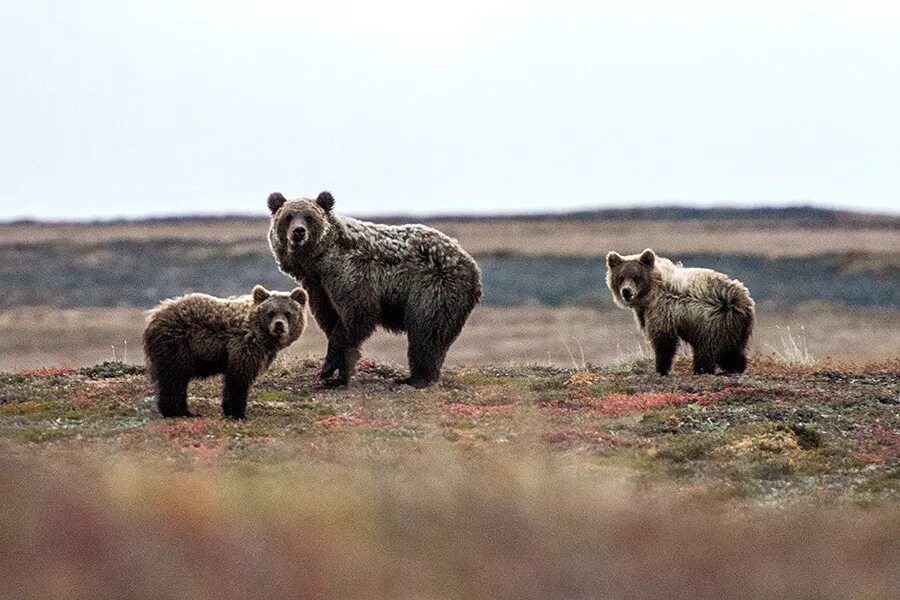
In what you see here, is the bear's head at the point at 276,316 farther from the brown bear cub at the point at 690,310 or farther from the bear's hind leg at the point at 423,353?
the brown bear cub at the point at 690,310

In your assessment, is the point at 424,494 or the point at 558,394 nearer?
the point at 424,494

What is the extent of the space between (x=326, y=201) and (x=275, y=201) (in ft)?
2.04

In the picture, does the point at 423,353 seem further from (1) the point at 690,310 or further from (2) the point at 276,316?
(1) the point at 690,310

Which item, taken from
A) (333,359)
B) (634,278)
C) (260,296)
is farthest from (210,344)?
(634,278)

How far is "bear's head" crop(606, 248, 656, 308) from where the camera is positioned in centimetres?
1892

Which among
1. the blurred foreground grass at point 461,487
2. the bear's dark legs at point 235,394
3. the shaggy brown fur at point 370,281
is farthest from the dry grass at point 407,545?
the shaggy brown fur at point 370,281

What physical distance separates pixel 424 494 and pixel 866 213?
240ft

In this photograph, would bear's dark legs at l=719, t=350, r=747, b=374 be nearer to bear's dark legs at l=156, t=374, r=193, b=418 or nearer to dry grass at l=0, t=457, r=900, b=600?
bear's dark legs at l=156, t=374, r=193, b=418

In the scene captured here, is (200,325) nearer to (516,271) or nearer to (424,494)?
(424,494)

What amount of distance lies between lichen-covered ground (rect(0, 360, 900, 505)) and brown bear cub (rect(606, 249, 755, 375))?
48 centimetres

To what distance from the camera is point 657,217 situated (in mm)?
78625

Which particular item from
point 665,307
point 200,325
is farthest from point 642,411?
point 200,325

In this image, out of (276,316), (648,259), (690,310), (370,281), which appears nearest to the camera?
(276,316)

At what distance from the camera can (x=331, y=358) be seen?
18.3m
